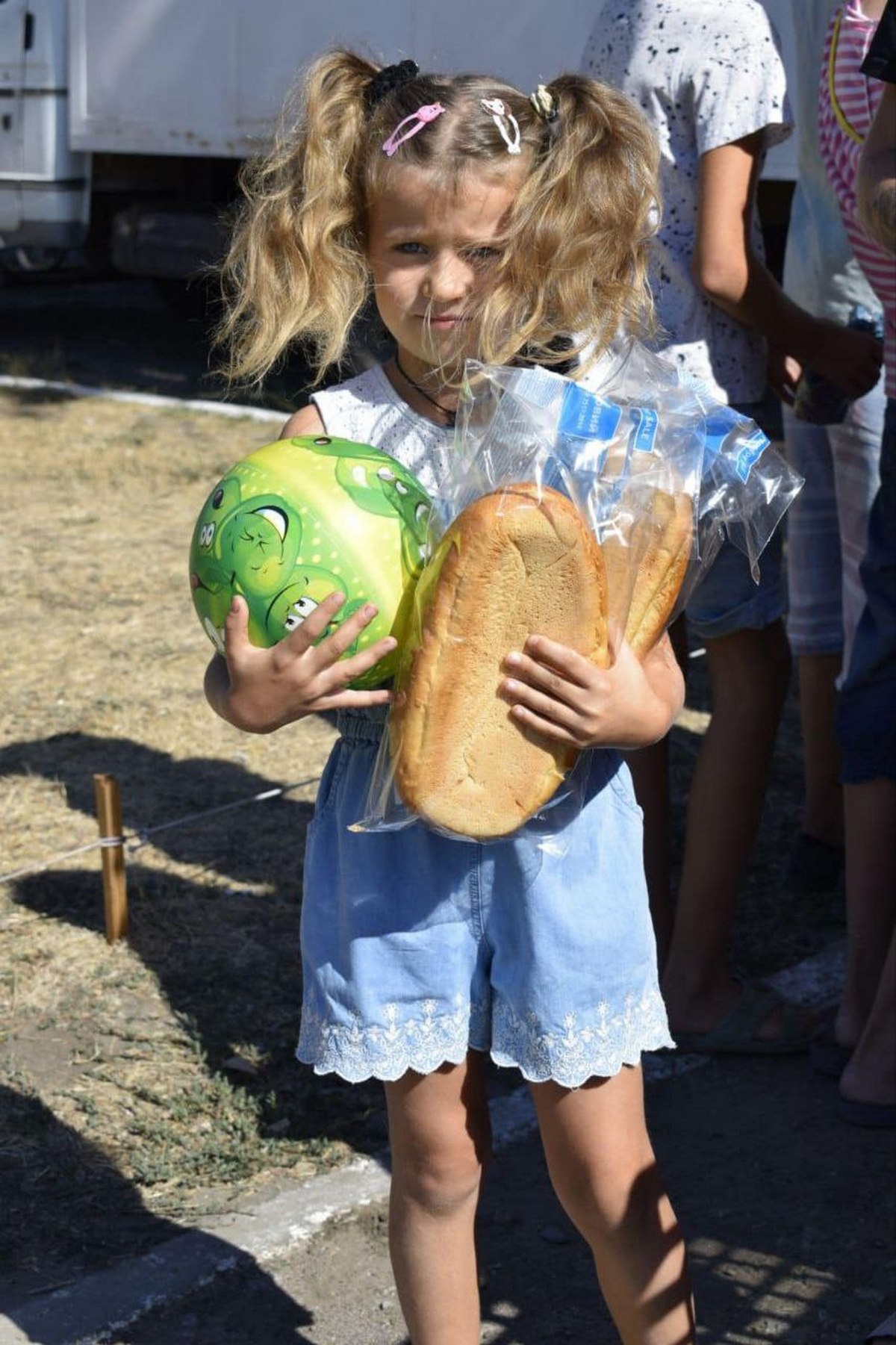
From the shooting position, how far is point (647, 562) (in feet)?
6.48

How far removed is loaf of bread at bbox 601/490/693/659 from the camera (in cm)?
195

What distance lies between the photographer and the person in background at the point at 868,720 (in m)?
3.03

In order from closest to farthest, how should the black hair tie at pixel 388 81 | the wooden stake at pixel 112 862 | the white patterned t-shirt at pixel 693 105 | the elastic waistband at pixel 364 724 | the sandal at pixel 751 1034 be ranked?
the elastic waistband at pixel 364 724, the black hair tie at pixel 388 81, the white patterned t-shirt at pixel 693 105, the sandal at pixel 751 1034, the wooden stake at pixel 112 862

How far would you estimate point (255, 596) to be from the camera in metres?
1.92

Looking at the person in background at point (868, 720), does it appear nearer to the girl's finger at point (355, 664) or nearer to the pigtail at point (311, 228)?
the pigtail at point (311, 228)

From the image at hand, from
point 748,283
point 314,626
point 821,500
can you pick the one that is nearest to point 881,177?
point 748,283

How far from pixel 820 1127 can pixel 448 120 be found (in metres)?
1.93

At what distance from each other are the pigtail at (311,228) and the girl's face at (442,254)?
107 mm

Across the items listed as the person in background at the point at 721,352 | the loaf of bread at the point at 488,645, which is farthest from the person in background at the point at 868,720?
the loaf of bread at the point at 488,645

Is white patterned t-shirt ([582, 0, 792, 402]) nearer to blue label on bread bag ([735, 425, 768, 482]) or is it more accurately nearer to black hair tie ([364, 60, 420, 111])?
black hair tie ([364, 60, 420, 111])

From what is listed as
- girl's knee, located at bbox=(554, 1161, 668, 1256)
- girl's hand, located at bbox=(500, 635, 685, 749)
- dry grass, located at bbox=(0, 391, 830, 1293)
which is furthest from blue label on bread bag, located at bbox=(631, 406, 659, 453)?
dry grass, located at bbox=(0, 391, 830, 1293)

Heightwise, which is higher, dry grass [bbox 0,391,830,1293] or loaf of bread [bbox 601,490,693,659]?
loaf of bread [bbox 601,490,693,659]

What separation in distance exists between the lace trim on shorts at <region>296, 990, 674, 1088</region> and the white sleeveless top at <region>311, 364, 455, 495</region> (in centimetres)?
67

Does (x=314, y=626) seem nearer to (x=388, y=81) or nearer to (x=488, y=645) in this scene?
(x=488, y=645)
